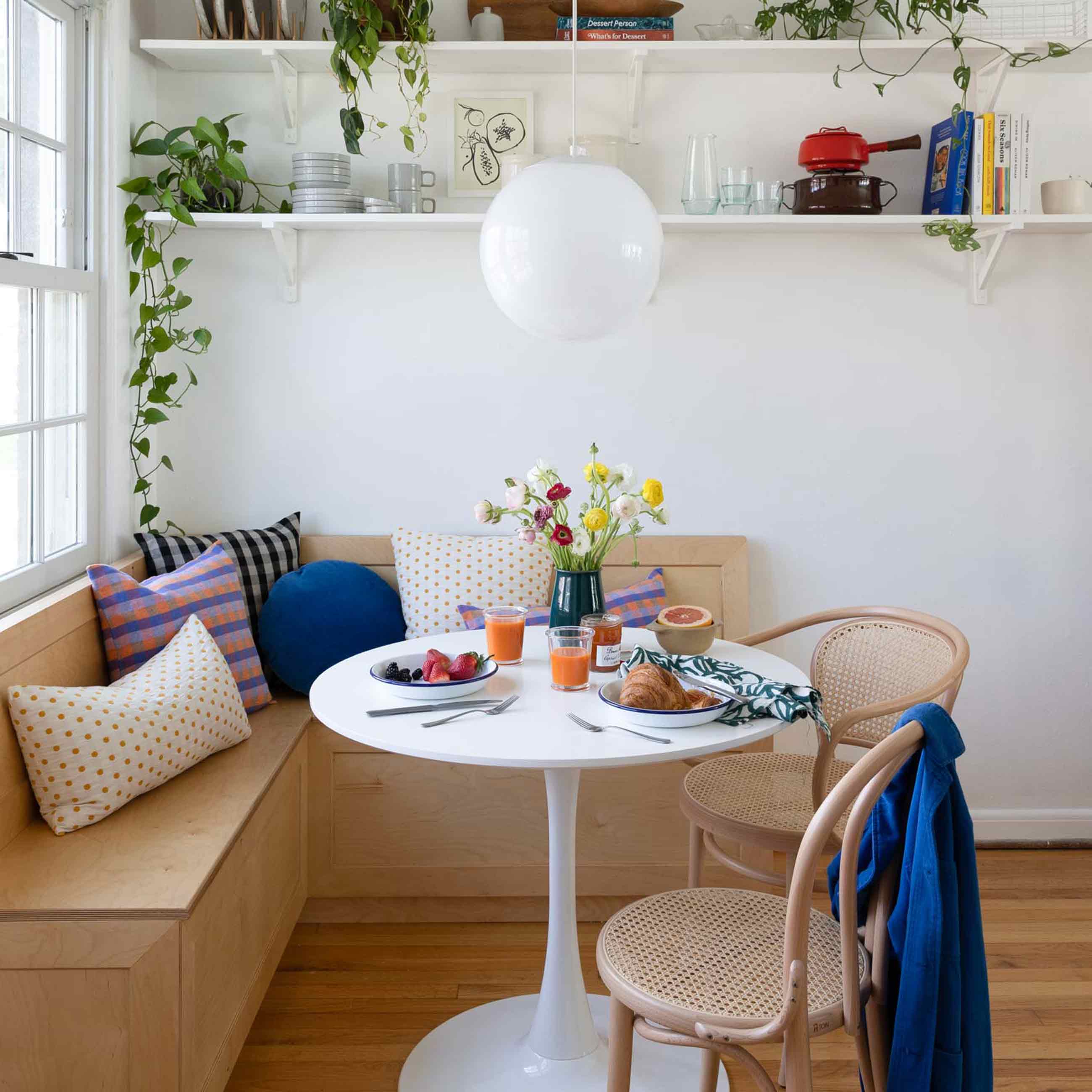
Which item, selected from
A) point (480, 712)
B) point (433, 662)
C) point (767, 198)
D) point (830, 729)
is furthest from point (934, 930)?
point (767, 198)

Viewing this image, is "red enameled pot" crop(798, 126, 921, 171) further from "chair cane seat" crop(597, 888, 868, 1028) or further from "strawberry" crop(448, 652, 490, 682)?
"chair cane seat" crop(597, 888, 868, 1028)

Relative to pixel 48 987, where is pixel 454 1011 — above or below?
below

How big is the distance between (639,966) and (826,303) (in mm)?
2039

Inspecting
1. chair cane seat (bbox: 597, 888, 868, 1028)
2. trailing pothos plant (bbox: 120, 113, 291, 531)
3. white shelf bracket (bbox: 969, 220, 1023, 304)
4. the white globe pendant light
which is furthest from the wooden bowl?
chair cane seat (bbox: 597, 888, 868, 1028)

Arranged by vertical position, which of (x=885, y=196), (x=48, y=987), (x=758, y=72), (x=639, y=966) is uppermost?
(x=758, y=72)

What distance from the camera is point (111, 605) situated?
2422 millimetres

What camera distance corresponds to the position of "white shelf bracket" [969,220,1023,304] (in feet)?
9.39

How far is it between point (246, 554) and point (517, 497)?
1.04 metres

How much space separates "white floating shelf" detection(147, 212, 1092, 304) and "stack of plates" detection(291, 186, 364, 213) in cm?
3

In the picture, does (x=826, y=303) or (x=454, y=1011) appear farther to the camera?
(x=826, y=303)

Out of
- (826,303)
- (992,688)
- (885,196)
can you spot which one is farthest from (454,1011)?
(885,196)

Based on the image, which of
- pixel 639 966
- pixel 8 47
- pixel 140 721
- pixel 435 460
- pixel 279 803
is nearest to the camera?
pixel 639 966

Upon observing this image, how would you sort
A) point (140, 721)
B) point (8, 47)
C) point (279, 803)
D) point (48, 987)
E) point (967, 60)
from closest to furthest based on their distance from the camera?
point (48, 987) < point (140, 721) < point (8, 47) < point (279, 803) < point (967, 60)

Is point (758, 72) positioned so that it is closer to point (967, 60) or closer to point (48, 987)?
point (967, 60)
